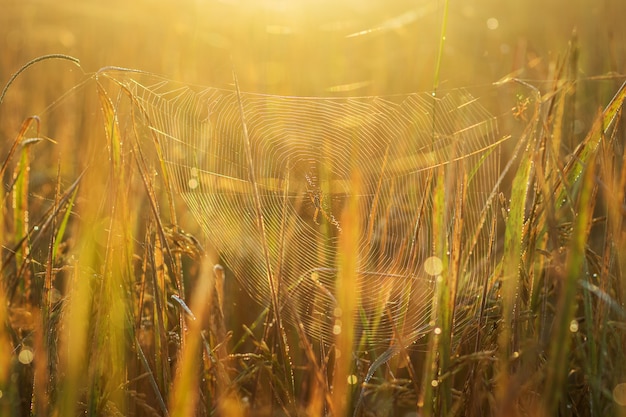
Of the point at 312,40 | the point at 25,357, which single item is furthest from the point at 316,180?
the point at 312,40

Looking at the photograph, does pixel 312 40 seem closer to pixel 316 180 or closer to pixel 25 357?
pixel 316 180

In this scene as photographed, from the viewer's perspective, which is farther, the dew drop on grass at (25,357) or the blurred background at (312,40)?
the blurred background at (312,40)

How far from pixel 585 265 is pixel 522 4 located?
459 centimetres

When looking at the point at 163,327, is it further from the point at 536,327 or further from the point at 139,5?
the point at 139,5

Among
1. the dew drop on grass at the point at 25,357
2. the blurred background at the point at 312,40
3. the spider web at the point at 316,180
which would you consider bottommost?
the dew drop on grass at the point at 25,357

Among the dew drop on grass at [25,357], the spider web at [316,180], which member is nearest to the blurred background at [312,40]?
the spider web at [316,180]

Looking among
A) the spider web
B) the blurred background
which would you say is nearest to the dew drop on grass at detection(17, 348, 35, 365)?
the spider web

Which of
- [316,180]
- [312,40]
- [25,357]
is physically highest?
[312,40]

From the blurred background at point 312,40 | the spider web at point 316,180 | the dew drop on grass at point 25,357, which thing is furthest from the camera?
the blurred background at point 312,40

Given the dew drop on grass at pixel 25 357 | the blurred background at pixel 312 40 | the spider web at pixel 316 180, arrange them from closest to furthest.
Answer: the dew drop on grass at pixel 25 357 → the spider web at pixel 316 180 → the blurred background at pixel 312 40

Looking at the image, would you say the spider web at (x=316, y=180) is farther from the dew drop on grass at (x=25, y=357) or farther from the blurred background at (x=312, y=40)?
the blurred background at (x=312, y=40)

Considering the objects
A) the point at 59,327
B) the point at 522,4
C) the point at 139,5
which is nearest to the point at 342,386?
the point at 59,327

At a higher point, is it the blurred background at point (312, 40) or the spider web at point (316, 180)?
the blurred background at point (312, 40)

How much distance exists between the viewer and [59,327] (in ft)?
5.29
